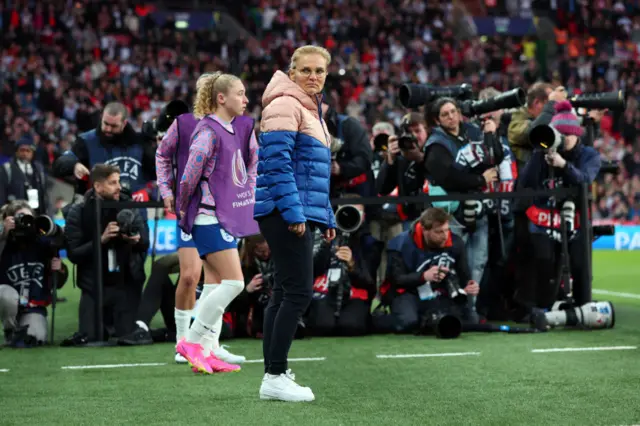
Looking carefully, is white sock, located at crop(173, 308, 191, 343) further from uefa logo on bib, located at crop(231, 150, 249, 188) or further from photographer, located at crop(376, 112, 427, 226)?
photographer, located at crop(376, 112, 427, 226)

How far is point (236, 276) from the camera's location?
686 cm

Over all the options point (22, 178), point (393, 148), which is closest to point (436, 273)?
point (393, 148)

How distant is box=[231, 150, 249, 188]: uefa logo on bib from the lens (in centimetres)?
693

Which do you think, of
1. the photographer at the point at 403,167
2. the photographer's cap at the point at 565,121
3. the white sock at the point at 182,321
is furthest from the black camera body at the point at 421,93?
the white sock at the point at 182,321

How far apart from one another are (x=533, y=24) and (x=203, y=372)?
106 ft

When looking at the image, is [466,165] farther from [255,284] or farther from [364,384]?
[364,384]

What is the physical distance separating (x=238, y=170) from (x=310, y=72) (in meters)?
1.42

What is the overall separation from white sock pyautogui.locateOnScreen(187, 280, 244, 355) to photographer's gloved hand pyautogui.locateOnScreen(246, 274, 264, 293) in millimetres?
1797

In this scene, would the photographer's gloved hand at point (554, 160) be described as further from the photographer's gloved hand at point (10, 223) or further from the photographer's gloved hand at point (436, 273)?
the photographer's gloved hand at point (10, 223)

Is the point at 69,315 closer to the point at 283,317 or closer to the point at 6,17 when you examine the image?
the point at 283,317

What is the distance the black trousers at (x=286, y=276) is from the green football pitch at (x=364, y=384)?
0.97 feet

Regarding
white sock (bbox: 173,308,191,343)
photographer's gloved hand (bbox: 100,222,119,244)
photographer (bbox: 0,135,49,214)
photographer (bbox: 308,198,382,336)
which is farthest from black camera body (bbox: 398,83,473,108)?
photographer (bbox: 0,135,49,214)

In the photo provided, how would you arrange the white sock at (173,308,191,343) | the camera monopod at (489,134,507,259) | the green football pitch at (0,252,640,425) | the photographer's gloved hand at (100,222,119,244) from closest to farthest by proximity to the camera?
the green football pitch at (0,252,640,425) < the white sock at (173,308,191,343) < the photographer's gloved hand at (100,222,119,244) < the camera monopod at (489,134,507,259)

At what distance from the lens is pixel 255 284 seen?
880 centimetres
